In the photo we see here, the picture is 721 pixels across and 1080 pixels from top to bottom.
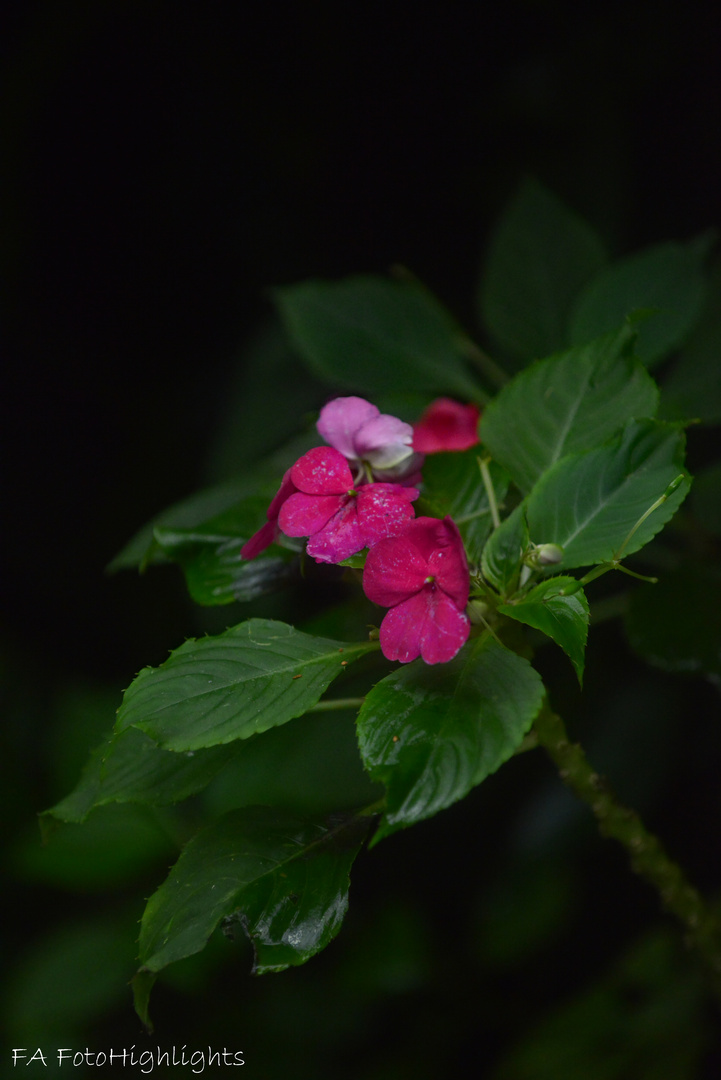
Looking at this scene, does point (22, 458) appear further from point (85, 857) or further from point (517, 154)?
point (517, 154)

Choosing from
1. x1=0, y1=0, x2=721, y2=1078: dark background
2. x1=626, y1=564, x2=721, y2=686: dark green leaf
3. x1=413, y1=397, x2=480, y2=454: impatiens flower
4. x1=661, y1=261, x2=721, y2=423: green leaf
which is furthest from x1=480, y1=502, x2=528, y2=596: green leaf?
x1=0, y1=0, x2=721, y2=1078: dark background

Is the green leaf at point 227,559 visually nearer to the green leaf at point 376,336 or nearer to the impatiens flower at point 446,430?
the impatiens flower at point 446,430

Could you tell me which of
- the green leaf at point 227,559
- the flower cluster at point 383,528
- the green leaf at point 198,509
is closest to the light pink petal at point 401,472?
the flower cluster at point 383,528

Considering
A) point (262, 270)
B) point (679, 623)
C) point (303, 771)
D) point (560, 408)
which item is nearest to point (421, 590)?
point (560, 408)

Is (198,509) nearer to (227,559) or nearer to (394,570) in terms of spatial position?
(227,559)

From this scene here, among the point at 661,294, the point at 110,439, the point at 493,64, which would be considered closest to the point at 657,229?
the point at 493,64

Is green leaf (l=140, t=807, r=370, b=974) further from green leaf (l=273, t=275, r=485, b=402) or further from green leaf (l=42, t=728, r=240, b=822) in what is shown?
green leaf (l=273, t=275, r=485, b=402)
